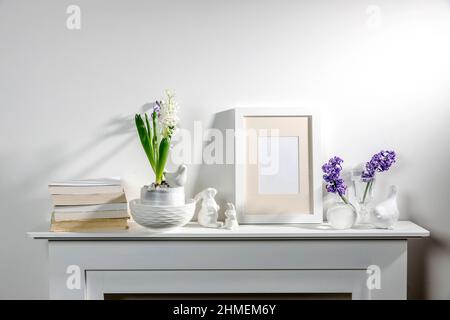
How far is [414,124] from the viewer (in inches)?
62.1

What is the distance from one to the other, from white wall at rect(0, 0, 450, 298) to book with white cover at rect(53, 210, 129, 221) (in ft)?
0.67

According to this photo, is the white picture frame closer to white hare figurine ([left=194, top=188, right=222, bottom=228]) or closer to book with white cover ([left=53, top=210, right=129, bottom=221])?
white hare figurine ([left=194, top=188, right=222, bottom=228])

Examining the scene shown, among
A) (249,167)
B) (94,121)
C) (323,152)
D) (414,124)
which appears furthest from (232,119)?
(414,124)

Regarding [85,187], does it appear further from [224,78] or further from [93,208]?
[224,78]

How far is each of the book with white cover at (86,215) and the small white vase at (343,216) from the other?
65 centimetres

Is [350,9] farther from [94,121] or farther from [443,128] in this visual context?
[94,121]

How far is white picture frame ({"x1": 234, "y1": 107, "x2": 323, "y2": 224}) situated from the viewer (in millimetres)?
1517

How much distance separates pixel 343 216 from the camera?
144 cm

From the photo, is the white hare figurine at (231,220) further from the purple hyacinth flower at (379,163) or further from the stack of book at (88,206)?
the purple hyacinth flower at (379,163)

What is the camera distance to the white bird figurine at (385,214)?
1426 millimetres

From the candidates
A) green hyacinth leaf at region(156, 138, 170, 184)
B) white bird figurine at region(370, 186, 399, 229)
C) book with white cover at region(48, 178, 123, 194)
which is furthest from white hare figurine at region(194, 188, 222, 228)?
white bird figurine at region(370, 186, 399, 229)

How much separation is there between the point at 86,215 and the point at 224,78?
63 cm
